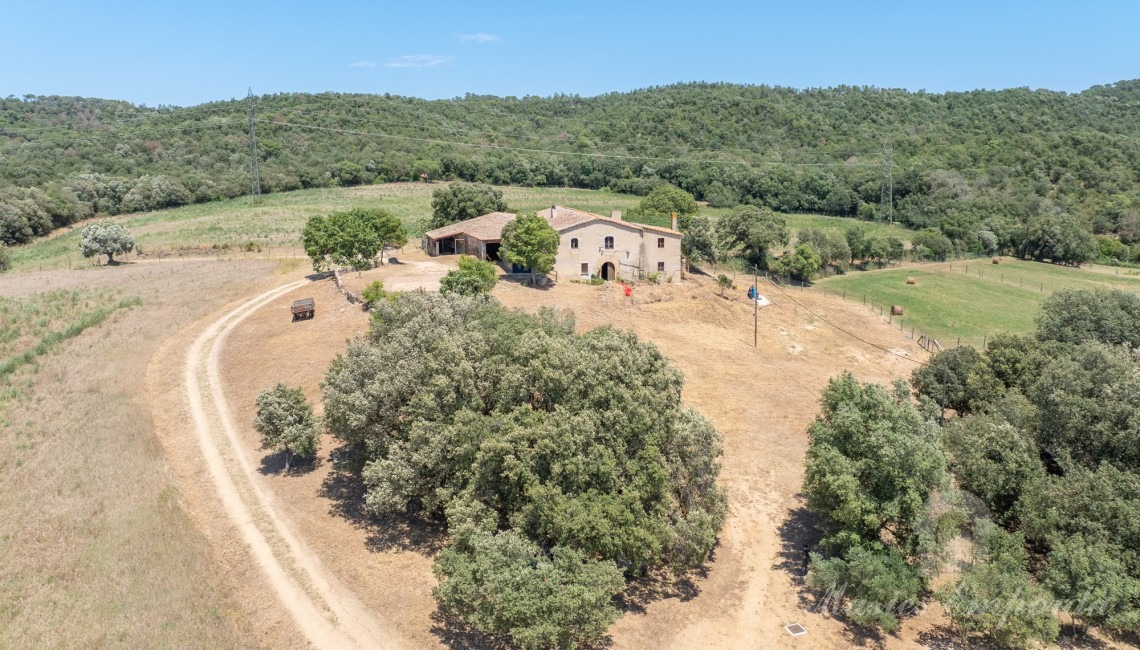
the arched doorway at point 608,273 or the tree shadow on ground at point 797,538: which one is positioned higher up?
the arched doorway at point 608,273

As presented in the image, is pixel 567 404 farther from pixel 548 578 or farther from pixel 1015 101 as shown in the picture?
pixel 1015 101

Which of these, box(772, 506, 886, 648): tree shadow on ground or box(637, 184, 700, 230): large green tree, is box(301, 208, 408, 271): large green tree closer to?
box(637, 184, 700, 230): large green tree

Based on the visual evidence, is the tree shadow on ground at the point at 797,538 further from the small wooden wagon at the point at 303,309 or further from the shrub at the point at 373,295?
the small wooden wagon at the point at 303,309

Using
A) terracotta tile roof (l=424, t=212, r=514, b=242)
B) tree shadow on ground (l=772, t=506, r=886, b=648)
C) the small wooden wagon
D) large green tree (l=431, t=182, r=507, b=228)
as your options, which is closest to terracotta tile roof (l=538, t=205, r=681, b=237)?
terracotta tile roof (l=424, t=212, r=514, b=242)

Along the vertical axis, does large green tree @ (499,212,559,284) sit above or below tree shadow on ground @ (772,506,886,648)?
above

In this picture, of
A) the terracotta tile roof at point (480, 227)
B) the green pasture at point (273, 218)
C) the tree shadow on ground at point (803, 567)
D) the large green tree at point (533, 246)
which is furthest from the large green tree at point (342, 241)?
Answer: the tree shadow on ground at point (803, 567)

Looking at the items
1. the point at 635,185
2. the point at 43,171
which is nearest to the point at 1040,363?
the point at 635,185
